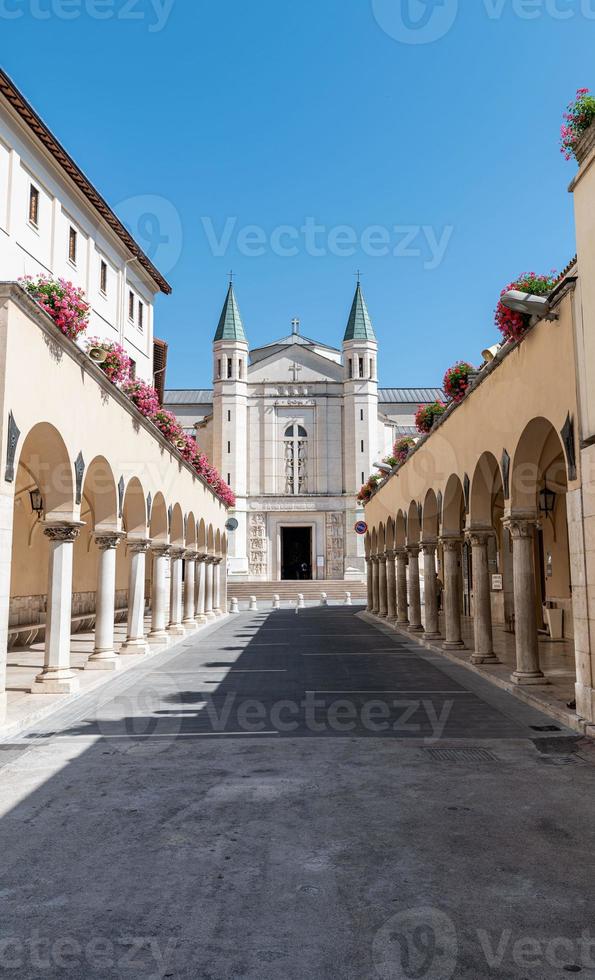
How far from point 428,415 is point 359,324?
41210 mm

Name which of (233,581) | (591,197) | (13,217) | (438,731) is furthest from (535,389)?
(233,581)

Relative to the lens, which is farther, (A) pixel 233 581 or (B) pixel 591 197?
(A) pixel 233 581

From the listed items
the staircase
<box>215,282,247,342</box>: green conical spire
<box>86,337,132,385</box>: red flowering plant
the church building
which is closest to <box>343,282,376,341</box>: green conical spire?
the church building

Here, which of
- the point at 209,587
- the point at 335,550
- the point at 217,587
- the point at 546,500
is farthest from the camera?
the point at 335,550

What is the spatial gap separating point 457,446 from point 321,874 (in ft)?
40.2

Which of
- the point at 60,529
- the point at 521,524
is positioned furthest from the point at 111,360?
the point at 521,524

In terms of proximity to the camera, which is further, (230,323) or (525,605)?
(230,323)

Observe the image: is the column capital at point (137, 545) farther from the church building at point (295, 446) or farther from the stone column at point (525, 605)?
the church building at point (295, 446)

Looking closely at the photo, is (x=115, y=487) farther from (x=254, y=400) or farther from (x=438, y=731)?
(x=254, y=400)

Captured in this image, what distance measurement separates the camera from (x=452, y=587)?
17.7 m

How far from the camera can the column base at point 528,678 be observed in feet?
39.3

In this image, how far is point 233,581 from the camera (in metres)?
55.6

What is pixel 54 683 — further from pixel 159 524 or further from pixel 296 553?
pixel 296 553

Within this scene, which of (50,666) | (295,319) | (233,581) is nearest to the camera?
(50,666)
